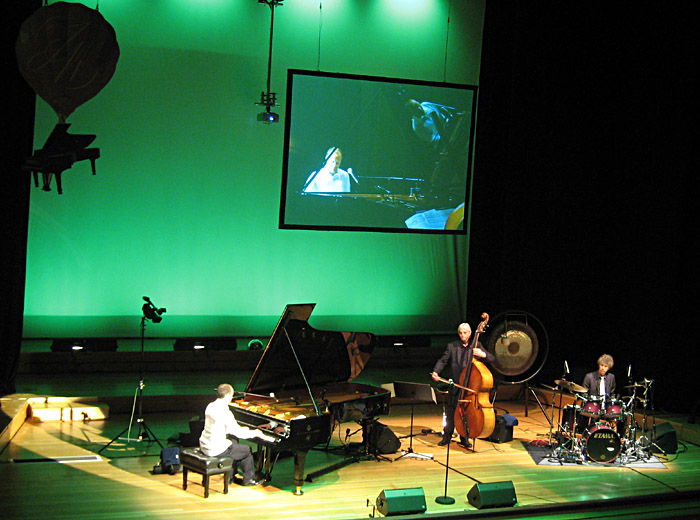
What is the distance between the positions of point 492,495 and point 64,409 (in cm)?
476

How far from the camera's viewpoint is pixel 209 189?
1045cm

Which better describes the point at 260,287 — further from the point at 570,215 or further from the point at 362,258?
the point at 570,215

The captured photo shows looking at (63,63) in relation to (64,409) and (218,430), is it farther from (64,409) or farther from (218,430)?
(64,409)

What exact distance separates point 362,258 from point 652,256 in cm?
402

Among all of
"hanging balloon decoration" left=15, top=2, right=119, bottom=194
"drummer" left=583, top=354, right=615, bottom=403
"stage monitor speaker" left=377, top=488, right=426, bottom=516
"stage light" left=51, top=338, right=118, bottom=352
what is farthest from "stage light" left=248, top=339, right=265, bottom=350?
"hanging balloon decoration" left=15, top=2, right=119, bottom=194

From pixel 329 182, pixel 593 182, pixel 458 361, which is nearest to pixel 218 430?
pixel 458 361

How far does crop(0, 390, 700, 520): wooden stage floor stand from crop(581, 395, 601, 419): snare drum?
1.71 ft

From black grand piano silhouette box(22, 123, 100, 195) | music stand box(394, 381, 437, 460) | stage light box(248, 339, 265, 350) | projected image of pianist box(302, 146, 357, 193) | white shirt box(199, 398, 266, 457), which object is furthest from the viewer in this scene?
projected image of pianist box(302, 146, 357, 193)

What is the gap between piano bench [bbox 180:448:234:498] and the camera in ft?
20.2

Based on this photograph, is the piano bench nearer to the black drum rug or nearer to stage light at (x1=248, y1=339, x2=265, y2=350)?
the black drum rug

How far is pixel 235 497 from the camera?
20.6ft

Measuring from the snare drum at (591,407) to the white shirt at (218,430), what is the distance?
10.7ft

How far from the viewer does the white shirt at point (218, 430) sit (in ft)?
20.5

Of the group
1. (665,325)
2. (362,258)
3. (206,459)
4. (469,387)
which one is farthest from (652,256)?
(206,459)
